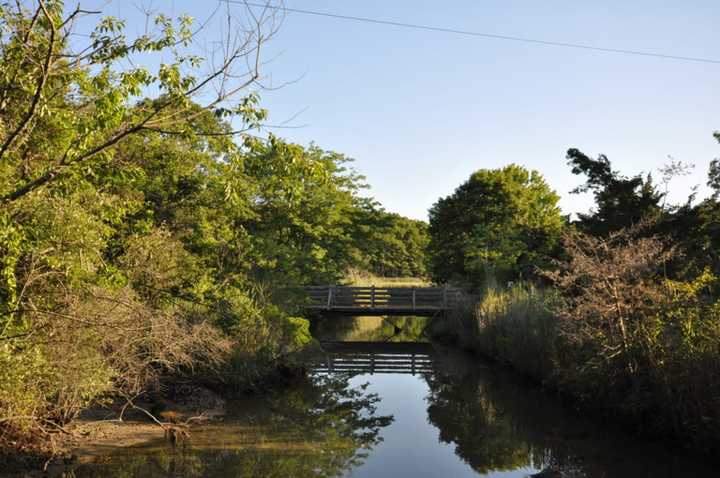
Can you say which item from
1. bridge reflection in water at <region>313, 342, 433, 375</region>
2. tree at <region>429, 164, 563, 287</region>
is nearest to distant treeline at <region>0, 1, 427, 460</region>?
bridge reflection in water at <region>313, 342, 433, 375</region>

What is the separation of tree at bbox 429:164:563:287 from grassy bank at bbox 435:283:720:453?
39.0 feet

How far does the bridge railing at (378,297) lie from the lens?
978 inches

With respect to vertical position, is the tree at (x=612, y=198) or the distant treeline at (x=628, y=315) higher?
the tree at (x=612, y=198)

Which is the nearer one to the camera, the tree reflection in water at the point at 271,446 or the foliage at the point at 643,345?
the tree reflection in water at the point at 271,446

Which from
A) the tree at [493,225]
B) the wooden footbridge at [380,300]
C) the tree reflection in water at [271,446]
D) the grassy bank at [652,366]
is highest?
the tree at [493,225]

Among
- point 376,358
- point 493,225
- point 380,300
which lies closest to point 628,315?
point 376,358

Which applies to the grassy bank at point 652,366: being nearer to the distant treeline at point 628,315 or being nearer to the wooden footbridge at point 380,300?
the distant treeline at point 628,315

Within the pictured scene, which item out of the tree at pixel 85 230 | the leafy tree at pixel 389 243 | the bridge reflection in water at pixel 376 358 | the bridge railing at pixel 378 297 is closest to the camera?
the tree at pixel 85 230

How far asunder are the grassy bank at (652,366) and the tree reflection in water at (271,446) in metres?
3.70

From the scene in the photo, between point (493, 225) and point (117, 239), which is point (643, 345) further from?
point (493, 225)

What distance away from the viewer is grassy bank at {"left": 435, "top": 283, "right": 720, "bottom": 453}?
7.89 metres

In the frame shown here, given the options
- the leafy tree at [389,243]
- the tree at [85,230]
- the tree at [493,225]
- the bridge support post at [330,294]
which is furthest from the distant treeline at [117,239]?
the leafy tree at [389,243]

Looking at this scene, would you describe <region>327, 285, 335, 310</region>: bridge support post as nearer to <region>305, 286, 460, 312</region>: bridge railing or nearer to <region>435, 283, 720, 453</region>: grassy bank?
<region>305, 286, 460, 312</region>: bridge railing

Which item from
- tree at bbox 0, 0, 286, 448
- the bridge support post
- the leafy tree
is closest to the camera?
tree at bbox 0, 0, 286, 448
